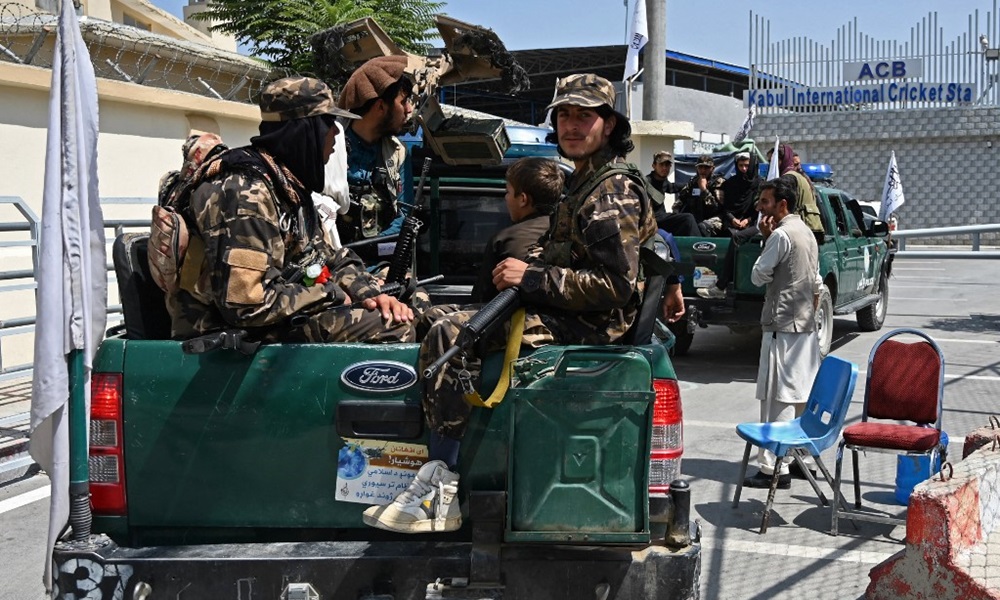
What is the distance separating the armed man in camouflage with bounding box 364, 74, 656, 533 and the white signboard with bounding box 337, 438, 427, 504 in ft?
0.27

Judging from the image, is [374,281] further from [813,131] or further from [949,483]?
[813,131]

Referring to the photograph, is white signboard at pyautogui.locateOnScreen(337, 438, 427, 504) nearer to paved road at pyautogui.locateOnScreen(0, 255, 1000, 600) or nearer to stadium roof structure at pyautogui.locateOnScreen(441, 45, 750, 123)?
paved road at pyautogui.locateOnScreen(0, 255, 1000, 600)

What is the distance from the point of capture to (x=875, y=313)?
13172 millimetres

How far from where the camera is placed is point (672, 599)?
3.04 metres

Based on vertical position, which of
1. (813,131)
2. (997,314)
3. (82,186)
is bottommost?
(997,314)

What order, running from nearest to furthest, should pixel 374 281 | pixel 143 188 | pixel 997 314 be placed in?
1. pixel 374 281
2. pixel 143 188
3. pixel 997 314

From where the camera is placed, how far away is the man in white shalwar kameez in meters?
6.45

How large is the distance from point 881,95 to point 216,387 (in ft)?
95.7

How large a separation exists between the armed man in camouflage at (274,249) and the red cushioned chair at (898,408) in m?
3.01

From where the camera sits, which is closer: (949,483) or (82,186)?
(82,186)

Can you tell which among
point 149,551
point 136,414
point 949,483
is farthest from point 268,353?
point 949,483

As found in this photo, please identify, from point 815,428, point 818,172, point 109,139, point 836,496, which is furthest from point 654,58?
point 836,496

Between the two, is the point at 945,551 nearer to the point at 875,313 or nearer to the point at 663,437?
the point at 663,437

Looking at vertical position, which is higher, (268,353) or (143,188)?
(143,188)
